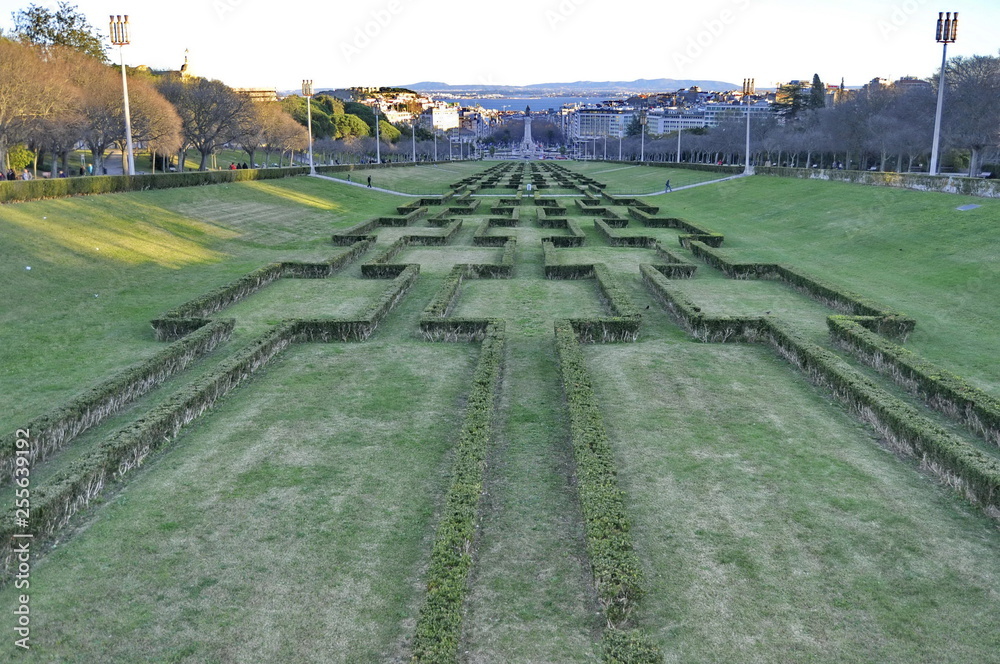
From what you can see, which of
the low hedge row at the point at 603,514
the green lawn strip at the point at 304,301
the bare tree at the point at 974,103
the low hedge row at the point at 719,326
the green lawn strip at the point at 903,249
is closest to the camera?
the low hedge row at the point at 603,514

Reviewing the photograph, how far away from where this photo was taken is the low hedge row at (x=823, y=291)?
55.7ft

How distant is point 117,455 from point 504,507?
5.27 meters

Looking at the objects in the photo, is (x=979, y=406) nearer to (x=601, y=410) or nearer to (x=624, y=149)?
(x=601, y=410)

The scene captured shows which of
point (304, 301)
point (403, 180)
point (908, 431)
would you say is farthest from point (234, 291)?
point (403, 180)

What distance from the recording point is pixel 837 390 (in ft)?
42.2

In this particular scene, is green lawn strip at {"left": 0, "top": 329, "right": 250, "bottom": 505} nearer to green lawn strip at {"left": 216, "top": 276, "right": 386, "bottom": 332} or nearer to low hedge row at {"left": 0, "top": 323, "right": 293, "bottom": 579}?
low hedge row at {"left": 0, "top": 323, "right": 293, "bottom": 579}

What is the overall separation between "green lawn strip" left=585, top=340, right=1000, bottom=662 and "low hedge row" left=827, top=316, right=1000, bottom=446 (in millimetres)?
1766

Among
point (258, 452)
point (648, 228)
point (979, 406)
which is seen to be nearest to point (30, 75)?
point (648, 228)

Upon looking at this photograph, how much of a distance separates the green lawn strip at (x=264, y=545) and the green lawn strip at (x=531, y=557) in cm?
73

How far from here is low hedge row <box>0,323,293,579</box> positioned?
801 cm

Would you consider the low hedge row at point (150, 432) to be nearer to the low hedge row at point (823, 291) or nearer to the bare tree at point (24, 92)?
the low hedge row at point (823, 291)

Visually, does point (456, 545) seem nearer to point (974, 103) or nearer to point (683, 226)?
point (683, 226)

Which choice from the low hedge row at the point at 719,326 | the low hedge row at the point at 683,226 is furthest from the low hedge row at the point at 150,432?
the low hedge row at the point at 683,226

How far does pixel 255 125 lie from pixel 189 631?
73.4 m
